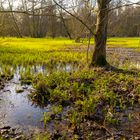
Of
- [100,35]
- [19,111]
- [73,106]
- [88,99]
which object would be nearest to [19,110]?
[19,111]

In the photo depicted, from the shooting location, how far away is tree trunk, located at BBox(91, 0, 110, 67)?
1402 cm

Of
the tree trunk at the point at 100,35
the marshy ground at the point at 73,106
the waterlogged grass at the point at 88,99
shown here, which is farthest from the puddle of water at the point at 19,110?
the tree trunk at the point at 100,35

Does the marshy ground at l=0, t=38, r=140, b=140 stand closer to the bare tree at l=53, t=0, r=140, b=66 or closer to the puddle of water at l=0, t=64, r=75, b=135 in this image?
the puddle of water at l=0, t=64, r=75, b=135

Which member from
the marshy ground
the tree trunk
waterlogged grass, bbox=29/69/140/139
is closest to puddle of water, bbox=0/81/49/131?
the marshy ground

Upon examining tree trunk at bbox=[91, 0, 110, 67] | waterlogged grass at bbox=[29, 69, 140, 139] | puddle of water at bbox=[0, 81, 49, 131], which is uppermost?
tree trunk at bbox=[91, 0, 110, 67]

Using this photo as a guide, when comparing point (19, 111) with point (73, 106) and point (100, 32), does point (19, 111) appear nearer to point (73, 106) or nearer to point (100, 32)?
point (73, 106)

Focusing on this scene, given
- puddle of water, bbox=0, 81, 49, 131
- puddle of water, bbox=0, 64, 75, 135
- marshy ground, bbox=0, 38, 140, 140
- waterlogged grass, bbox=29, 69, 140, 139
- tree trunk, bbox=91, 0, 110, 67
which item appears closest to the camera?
marshy ground, bbox=0, 38, 140, 140

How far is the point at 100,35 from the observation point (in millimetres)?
14273

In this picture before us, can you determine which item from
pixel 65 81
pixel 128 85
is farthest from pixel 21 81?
pixel 128 85

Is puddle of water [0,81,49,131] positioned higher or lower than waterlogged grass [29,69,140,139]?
lower

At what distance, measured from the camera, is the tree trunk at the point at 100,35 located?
46.0ft

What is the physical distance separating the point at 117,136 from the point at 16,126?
245cm

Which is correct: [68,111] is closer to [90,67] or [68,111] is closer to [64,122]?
[64,122]

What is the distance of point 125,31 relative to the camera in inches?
2896
